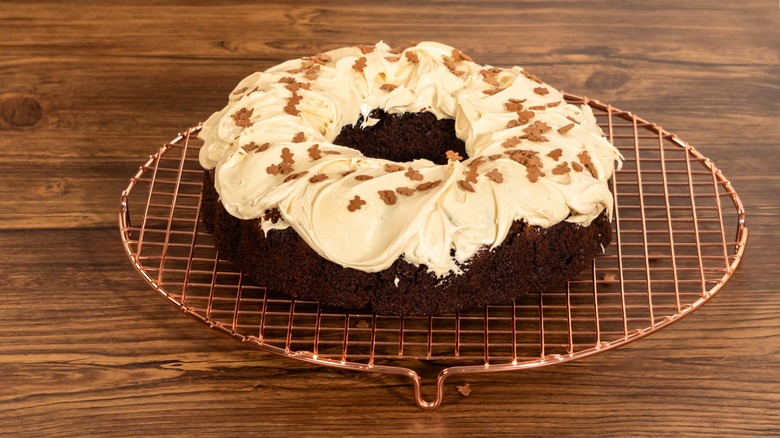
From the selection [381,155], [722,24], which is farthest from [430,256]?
[722,24]

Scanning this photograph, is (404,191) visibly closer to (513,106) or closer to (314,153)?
(314,153)

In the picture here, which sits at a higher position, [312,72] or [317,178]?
[312,72]

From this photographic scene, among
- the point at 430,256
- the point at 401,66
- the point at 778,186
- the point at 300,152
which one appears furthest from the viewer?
the point at 778,186

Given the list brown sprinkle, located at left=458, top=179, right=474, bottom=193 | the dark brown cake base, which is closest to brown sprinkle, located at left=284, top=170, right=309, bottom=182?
the dark brown cake base

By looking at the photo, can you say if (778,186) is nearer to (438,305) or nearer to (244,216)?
(438,305)

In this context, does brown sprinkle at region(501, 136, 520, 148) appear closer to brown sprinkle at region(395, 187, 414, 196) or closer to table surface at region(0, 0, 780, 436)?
brown sprinkle at region(395, 187, 414, 196)

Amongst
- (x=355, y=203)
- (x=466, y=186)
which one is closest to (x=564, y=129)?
(x=466, y=186)
